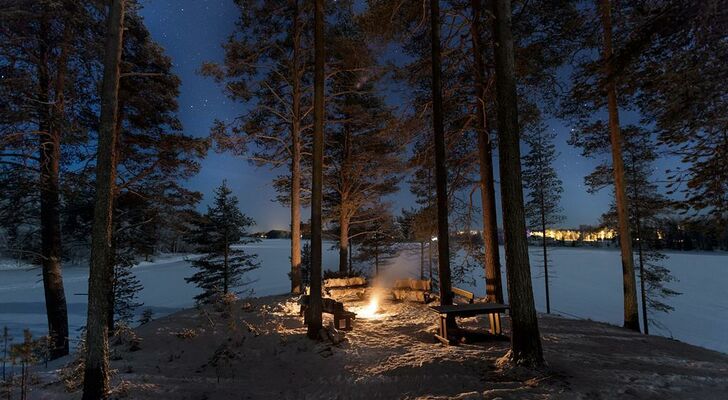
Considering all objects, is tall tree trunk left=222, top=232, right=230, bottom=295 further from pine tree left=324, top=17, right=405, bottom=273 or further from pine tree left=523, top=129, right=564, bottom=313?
pine tree left=523, top=129, right=564, bottom=313

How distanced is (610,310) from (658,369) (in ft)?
94.0

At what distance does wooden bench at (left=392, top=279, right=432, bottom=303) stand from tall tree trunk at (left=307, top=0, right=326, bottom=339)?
17.0 feet

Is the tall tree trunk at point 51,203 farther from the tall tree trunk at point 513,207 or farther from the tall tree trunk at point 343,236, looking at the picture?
the tall tree trunk at point 343,236

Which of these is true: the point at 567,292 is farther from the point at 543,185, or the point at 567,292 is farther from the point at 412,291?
the point at 412,291

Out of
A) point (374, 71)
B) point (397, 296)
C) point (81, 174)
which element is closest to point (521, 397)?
point (397, 296)

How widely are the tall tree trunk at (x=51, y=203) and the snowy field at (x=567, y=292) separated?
43.9ft

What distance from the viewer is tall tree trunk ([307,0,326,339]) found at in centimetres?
788

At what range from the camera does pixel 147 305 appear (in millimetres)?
26656

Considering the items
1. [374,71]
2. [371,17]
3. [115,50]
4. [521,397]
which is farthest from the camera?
[374,71]

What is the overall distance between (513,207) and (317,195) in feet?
15.1

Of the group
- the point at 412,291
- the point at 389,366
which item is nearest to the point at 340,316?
the point at 389,366

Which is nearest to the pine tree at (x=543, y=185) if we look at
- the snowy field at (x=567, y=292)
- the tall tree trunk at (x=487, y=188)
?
the snowy field at (x=567, y=292)

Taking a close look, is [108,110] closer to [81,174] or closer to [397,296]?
[81,174]

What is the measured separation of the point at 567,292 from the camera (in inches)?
1326
